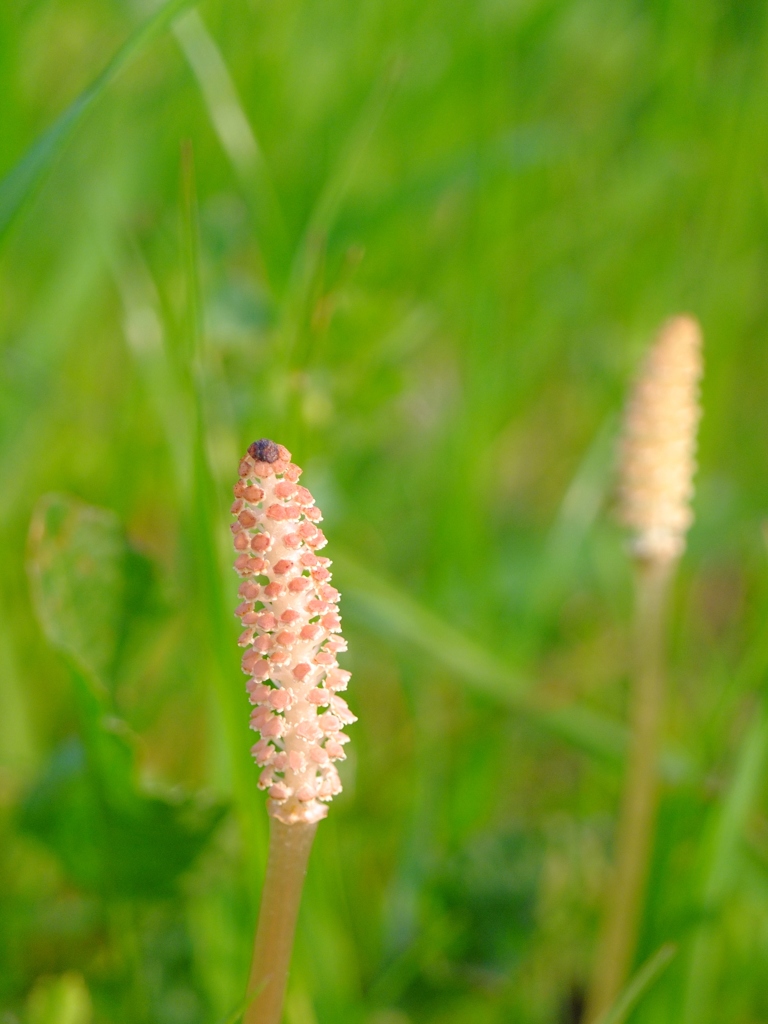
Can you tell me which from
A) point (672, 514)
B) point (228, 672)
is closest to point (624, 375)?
point (672, 514)

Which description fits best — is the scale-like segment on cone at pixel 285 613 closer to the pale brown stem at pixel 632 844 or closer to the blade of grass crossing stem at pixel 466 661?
the pale brown stem at pixel 632 844

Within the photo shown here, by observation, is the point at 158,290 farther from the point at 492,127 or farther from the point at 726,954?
the point at 726,954

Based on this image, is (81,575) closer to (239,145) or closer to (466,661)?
(466,661)

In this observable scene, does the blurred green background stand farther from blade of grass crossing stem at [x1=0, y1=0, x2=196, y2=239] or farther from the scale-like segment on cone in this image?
the scale-like segment on cone

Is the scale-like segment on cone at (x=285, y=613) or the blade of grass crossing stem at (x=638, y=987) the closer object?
the scale-like segment on cone at (x=285, y=613)

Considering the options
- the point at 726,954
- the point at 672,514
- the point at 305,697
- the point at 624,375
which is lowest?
the point at 726,954

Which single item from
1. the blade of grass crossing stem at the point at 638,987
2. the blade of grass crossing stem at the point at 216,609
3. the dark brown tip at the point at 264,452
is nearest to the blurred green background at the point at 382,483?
the blade of grass crossing stem at the point at 216,609
